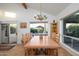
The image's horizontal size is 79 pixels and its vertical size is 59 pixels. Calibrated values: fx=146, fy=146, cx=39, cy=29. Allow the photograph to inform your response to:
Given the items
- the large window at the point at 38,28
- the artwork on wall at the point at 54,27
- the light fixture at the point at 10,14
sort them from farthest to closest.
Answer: the large window at the point at 38,28, the light fixture at the point at 10,14, the artwork on wall at the point at 54,27

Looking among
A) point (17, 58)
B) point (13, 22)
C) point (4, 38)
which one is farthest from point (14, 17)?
point (17, 58)

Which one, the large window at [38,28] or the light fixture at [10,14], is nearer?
the light fixture at [10,14]

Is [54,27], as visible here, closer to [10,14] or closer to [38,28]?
[38,28]

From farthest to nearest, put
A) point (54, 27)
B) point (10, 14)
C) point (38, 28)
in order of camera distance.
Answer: point (38, 28) < point (10, 14) < point (54, 27)

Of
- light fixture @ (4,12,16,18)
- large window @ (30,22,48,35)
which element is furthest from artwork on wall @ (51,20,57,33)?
light fixture @ (4,12,16,18)

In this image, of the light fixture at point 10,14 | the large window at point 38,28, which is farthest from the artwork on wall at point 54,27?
the light fixture at point 10,14

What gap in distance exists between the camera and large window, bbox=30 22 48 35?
10906 mm

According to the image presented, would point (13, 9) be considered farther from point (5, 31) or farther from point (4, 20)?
point (5, 31)

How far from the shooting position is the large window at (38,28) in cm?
1091

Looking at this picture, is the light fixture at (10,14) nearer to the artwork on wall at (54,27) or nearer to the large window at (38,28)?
the large window at (38,28)

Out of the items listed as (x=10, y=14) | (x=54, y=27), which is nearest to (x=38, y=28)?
(x=54, y=27)

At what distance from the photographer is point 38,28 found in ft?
36.5

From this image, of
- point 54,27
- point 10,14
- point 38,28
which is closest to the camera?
point 54,27

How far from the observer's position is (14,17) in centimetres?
1060
